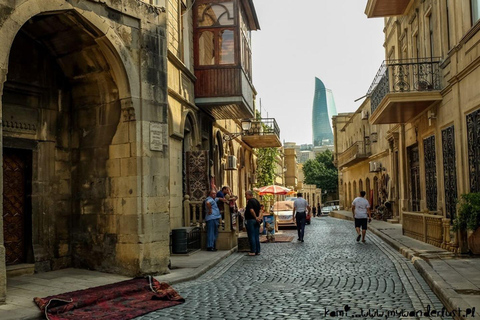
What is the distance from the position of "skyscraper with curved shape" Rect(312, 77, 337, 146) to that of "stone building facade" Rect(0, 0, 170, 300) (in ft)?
583

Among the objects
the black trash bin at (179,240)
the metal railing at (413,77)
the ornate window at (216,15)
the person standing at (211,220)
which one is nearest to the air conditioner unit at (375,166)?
the metal railing at (413,77)

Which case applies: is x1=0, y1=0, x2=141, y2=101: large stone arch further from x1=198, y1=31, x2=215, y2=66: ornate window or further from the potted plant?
x1=198, y1=31, x2=215, y2=66: ornate window

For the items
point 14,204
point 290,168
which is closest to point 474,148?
point 14,204

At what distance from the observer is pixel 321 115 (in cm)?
18988

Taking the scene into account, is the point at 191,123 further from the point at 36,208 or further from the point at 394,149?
the point at 394,149

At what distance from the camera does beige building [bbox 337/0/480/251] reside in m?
12.6

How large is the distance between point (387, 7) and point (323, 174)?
60.7 meters

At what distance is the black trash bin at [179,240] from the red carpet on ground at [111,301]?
13.6ft

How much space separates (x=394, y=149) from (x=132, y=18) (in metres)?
17.8

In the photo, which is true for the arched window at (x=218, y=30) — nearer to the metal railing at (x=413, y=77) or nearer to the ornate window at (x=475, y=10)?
the metal railing at (x=413, y=77)

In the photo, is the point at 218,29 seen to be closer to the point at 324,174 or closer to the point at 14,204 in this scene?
the point at 14,204

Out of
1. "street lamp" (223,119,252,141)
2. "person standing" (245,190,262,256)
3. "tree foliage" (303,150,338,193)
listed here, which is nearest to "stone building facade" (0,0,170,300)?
"person standing" (245,190,262,256)

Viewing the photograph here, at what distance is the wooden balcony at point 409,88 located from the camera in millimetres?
15672

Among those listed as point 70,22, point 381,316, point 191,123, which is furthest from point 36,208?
point 191,123
